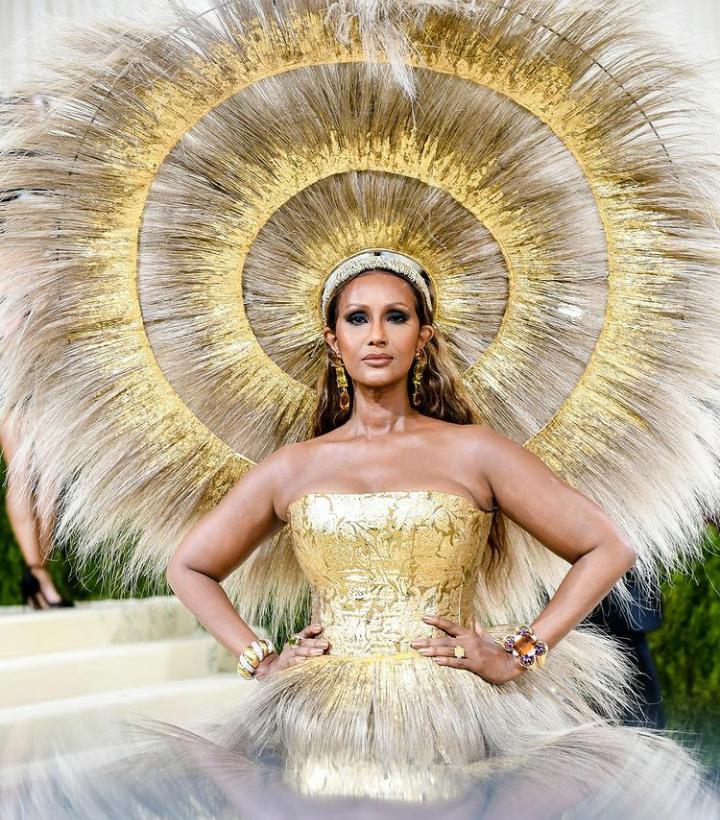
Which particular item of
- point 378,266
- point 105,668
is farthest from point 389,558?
point 105,668

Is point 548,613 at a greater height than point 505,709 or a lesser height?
greater

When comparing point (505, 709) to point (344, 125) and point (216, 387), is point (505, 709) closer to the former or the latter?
point (216, 387)

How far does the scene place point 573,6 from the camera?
8.29 feet

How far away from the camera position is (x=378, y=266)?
2551 mm

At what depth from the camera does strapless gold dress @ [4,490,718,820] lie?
197 cm

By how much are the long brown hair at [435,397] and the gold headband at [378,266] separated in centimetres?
2

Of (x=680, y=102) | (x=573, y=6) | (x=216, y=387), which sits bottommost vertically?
(x=216, y=387)

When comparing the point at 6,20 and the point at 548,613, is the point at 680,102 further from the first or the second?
the point at 6,20

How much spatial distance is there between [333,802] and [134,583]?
3.30 ft

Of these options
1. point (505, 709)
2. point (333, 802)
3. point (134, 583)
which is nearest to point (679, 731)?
point (505, 709)

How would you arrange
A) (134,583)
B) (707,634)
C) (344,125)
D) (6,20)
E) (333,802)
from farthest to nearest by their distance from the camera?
(6,20), (707,634), (134,583), (344,125), (333,802)

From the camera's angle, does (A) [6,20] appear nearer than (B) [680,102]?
No

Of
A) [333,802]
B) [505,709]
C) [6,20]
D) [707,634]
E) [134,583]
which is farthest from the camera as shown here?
[6,20]

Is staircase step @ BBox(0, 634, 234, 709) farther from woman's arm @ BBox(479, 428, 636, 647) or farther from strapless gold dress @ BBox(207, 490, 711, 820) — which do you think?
woman's arm @ BBox(479, 428, 636, 647)
